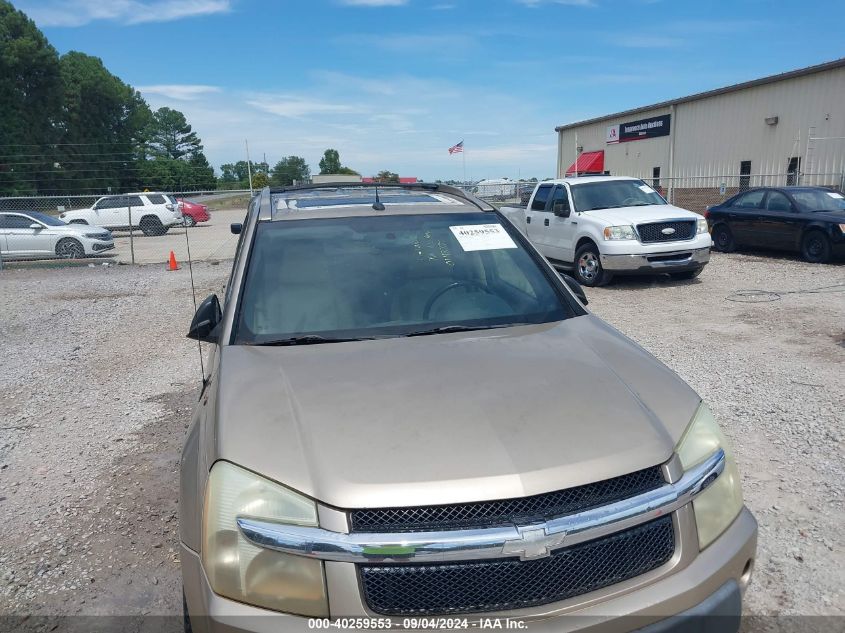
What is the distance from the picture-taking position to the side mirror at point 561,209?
1195 cm

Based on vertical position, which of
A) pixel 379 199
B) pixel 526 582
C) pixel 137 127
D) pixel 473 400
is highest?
pixel 137 127

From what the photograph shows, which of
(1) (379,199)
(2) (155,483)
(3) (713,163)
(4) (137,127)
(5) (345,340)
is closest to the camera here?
(5) (345,340)

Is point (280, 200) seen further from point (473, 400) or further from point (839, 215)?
point (839, 215)

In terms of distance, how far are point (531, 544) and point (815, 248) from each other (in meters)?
13.8

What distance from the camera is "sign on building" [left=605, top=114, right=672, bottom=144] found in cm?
3152

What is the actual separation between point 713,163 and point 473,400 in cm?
3006

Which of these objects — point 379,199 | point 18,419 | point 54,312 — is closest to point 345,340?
point 379,199

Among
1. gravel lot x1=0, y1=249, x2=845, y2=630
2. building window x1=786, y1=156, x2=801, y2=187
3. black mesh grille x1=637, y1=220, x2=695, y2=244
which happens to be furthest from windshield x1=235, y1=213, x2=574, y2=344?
building window x1=786, y1=156, x2=801, y2=187

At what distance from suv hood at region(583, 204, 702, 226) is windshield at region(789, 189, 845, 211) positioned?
384 cm

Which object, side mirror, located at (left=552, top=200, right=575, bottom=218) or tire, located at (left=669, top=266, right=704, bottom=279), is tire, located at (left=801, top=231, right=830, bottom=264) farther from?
side mirror, located at (left=552, top=200, right=575, bottom=218)

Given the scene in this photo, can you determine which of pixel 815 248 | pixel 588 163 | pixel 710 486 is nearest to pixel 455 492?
pixel 710 486

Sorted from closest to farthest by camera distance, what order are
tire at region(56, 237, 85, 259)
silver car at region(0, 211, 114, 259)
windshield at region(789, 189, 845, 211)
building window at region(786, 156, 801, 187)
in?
1. windshield at region(789, 189, 845, 211)
2. silver car at region(0, 211, 114, 259)
3. tire at region(56, 237, 85, 259)
4. building window at region(786, 156, 801, 187)

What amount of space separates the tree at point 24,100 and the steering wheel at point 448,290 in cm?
6295

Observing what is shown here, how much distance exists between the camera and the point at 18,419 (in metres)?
5.39
